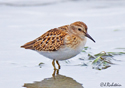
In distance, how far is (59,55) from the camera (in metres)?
6.92

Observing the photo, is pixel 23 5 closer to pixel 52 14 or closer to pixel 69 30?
pixel 52 14

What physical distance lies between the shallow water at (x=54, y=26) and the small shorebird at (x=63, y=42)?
42 cm

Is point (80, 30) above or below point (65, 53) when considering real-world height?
above

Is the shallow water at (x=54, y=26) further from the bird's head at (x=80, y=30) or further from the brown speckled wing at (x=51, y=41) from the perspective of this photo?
the bird's head at (x=80, y=30)

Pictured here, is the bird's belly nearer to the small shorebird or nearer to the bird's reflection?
the small shorebird


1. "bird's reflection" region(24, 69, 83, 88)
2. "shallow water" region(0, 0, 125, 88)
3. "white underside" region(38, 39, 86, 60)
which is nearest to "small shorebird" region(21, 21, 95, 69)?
"white underside" region(38, 39, 86, 60)

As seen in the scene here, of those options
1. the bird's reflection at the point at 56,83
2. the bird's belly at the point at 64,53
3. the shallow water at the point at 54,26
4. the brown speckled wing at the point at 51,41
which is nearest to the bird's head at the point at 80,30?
the brown speckled wing at the point at 51,41

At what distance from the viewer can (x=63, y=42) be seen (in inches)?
272

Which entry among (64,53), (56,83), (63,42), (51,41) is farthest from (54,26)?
(56,83)

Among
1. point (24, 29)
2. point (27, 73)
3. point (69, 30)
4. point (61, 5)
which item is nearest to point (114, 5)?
point (61, 5)

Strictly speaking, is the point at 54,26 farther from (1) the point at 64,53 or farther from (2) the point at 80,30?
(1) the point at 64,53

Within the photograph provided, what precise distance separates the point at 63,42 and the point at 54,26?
11.9ft

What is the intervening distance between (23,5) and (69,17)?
119 inches

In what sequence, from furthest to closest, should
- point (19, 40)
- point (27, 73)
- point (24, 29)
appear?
1. point (24, 29)
2. point (19, 40)
3. point (27, 73)
